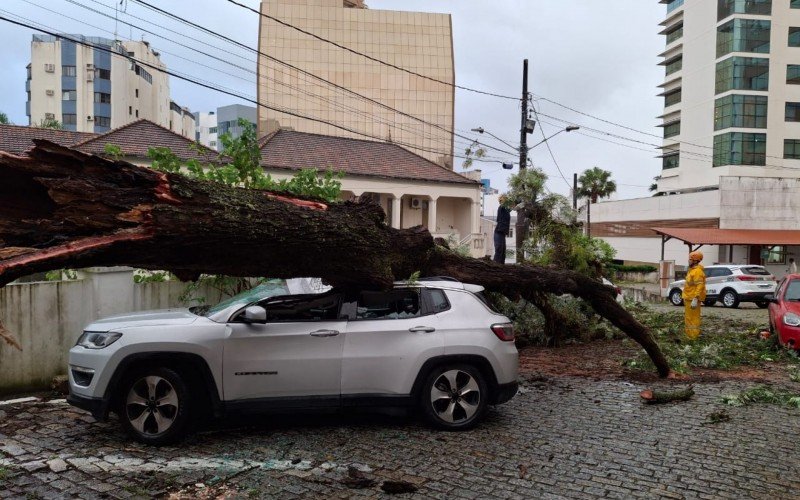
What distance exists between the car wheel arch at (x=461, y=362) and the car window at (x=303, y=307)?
3.32ft

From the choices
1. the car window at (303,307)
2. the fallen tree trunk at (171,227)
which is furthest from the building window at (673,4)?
the car window at (303,307)

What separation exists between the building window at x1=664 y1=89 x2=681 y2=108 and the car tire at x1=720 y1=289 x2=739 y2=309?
137 feet

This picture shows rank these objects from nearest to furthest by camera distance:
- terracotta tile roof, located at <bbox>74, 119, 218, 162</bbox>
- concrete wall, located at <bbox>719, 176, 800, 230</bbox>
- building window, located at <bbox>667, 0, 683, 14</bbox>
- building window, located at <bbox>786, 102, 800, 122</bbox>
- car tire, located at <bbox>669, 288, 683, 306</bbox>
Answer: terracotta tile roof, located at <bbox>74, 119, 218, 162</bbox>
car tire, located at <bbox>669, 288, 683, 306</bbox>
concrete wall, located at <bbox>719, 176, 800, 230</bbox>
building window, located at <bbox>786, 102, 800, 122</bbox>
building window, located at <bbox>667, 0, 683, 14</bbox>

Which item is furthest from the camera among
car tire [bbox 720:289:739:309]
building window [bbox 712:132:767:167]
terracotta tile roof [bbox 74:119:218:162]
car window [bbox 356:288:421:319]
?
building window [bbox 712:132:767:167]

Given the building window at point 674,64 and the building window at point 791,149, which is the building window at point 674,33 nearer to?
the building window at point 674,64

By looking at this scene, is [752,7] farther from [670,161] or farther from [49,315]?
[49,315]

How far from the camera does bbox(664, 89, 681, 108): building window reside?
58.4 metres

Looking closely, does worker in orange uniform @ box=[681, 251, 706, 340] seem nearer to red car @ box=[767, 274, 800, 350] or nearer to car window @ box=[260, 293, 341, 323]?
red car @ box=[767, 274, 800, 350]

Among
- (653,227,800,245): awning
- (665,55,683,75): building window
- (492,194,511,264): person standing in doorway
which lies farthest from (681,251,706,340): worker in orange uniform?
(665,55,683,75): building window

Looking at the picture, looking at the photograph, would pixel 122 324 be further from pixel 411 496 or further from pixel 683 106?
pixel 683 106

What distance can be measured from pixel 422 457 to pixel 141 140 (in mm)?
19785

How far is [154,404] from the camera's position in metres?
5.38

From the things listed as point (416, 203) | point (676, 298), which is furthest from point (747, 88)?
point (416, 203)

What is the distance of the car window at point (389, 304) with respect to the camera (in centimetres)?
599
